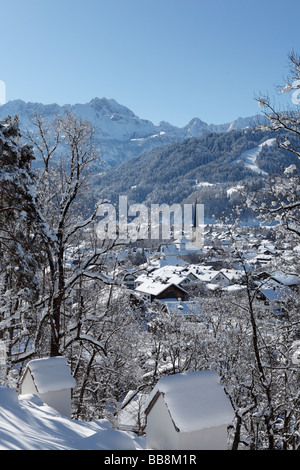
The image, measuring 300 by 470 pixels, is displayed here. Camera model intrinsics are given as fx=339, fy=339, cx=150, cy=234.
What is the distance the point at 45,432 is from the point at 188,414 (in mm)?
1800

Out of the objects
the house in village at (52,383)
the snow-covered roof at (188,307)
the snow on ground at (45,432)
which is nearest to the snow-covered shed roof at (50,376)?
the house in village at (52,383)

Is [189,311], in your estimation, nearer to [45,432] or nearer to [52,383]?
[52,383]

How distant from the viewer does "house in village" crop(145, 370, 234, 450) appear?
326cm

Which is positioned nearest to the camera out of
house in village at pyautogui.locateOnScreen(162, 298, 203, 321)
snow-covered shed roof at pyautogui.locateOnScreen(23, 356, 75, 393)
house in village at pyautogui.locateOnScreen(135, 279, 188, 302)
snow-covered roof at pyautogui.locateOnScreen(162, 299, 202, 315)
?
snow-covered shed roof at pyautogui.locateOnScreen(23, 356, 75, 393)

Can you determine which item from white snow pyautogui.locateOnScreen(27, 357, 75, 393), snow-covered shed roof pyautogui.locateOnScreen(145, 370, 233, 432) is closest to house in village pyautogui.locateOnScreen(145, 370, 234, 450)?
snow-covered shed roof pyautogui.locateOnScreen(145, 370, 233, 432)

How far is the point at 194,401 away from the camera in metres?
3.46

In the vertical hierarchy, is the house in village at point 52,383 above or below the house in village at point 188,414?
below

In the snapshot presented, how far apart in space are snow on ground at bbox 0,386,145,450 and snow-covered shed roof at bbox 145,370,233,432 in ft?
1.68

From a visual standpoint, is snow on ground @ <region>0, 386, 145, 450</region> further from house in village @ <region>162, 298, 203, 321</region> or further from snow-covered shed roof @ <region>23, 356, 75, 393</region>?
house in village @ <region>162, 298, 203, 321</region>

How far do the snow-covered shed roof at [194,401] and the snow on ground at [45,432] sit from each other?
0.51m

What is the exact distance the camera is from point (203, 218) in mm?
170000

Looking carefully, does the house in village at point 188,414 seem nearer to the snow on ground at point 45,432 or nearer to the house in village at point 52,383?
the snow on ground at point 45,432

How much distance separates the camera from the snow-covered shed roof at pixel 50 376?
17.5ft
